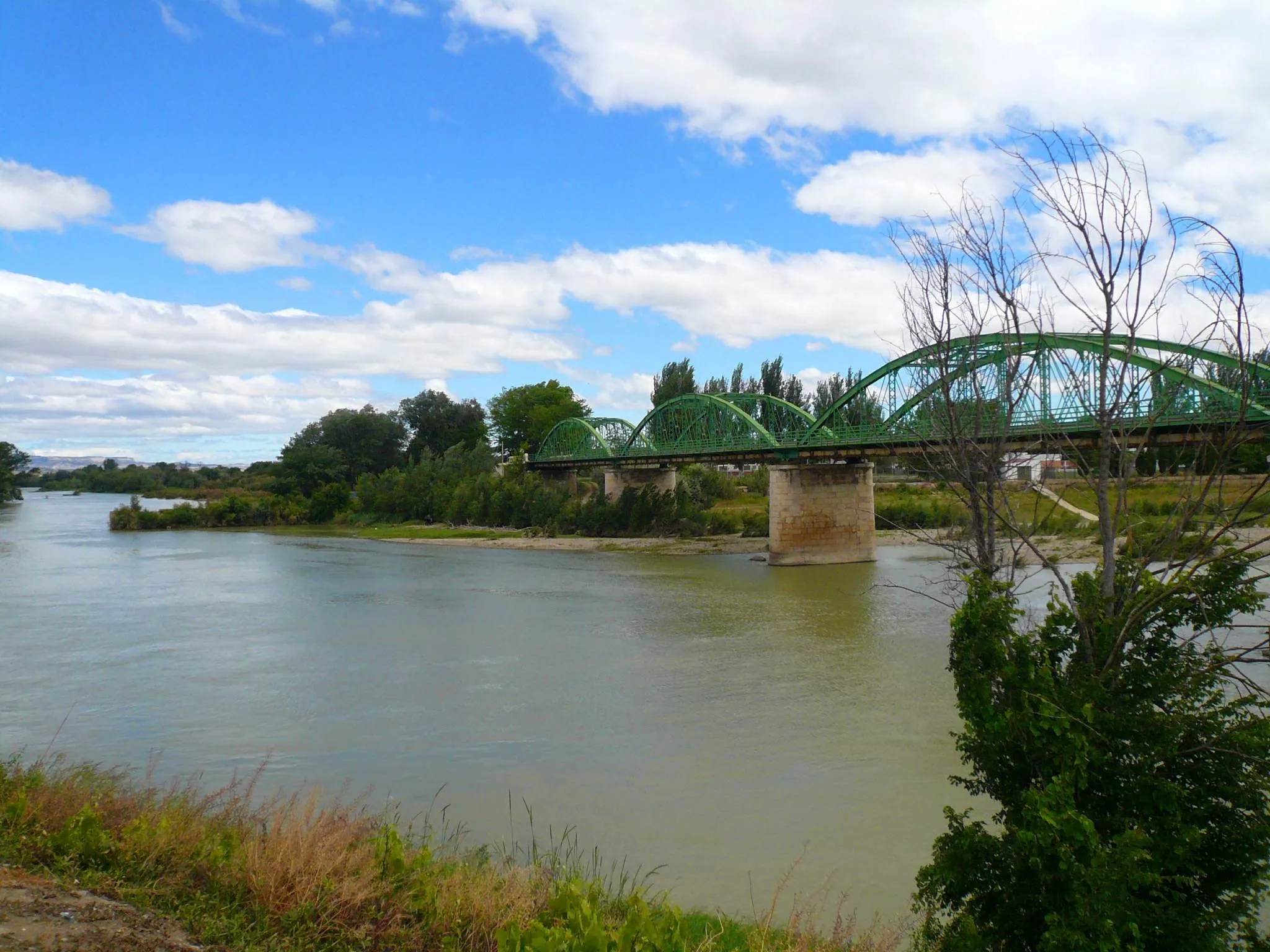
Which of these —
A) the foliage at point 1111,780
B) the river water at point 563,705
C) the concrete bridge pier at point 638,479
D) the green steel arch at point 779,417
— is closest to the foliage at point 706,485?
the concrete bridge pier at point 638,479

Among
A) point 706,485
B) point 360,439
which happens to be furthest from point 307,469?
point 706,485

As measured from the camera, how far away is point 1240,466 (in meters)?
6.97

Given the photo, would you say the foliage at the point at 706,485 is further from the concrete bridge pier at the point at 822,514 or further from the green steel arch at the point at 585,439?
the concrete bridge pier at the point at 822,514

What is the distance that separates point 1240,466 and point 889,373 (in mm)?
31597

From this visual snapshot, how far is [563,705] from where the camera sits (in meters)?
14.9

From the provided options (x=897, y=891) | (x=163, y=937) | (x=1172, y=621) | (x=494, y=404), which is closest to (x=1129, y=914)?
(x=1172, y=621)

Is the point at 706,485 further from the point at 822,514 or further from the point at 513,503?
the point at 822,514

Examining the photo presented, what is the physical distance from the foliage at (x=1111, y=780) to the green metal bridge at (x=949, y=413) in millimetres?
1251

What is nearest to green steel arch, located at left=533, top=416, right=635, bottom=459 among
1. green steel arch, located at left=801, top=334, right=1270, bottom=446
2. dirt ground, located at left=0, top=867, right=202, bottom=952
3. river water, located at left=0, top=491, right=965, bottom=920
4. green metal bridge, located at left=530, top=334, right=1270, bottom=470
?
green metal bridge, located at left=530, top=334, right=1270, bottom=470

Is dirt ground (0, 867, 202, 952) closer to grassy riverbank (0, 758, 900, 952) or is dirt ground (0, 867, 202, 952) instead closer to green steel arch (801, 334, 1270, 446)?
grassy riverbank (0, 758, 900, 952)

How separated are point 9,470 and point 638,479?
65.7m

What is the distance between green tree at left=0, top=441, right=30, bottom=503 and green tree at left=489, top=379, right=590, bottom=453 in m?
45.1

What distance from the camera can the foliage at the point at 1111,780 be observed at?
4488mm

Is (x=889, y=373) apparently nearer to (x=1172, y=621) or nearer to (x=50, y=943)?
(x=1172, y=621)
